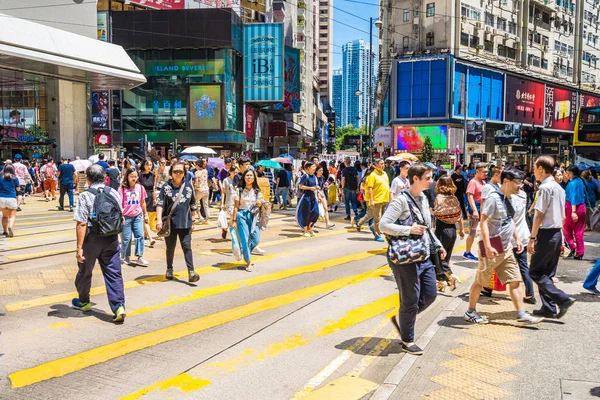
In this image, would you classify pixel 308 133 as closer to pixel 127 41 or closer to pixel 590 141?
pixel 127 41

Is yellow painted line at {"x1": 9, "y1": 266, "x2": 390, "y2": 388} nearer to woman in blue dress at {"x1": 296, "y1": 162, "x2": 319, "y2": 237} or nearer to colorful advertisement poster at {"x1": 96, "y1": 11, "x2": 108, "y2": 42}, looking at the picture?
woman in blue dress at {"x1": 296, "y1": 162, "x2": 319, "y2": 237}

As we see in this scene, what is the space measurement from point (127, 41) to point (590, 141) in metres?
35.6

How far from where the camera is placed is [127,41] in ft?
153

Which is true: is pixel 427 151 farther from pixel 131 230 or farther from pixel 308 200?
pixel 131 230

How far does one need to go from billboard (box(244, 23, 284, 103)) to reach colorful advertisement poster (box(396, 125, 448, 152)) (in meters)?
12.0

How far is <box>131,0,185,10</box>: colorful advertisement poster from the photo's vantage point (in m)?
53.0

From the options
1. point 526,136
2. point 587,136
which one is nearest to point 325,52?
point 587,136

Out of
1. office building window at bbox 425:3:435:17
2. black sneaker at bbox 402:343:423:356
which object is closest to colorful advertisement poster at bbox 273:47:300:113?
office building window at bbox 425:3:435:17

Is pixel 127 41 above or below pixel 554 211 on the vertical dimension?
above

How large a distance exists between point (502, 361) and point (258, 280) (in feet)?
14.2

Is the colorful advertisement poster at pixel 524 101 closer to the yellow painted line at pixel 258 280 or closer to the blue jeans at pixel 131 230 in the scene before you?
the yellow painted line at pixel 258 280

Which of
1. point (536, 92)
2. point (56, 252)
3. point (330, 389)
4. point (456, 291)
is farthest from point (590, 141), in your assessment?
point (536, 92)

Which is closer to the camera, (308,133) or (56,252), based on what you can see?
(56,252)

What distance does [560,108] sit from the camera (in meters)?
65.8
